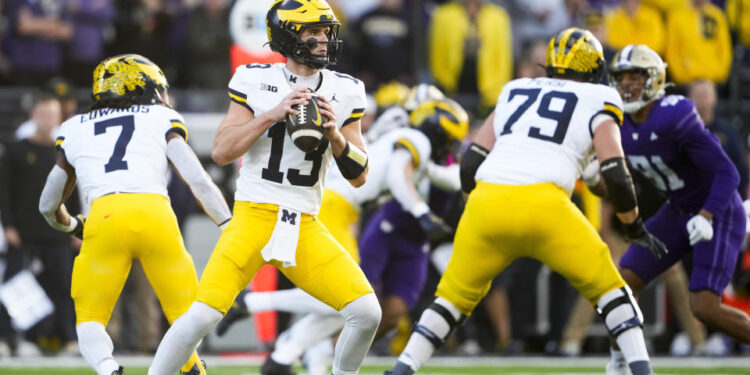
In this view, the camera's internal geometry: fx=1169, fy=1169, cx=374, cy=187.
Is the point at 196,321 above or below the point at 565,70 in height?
below

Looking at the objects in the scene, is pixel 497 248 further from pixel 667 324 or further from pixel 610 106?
pixel 667 324

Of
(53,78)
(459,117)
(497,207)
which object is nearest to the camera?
(497,207)

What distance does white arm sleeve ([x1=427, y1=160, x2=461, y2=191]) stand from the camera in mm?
7645

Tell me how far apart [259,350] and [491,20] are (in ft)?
12.3

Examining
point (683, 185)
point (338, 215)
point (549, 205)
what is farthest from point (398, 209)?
point (549, 205)

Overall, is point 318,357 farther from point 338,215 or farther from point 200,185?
point 200,185

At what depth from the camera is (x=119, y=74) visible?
579 cm

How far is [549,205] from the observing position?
541 cm

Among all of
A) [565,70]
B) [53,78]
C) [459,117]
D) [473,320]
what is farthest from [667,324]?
[53,78]

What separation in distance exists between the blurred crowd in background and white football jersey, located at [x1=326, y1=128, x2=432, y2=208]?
214cm

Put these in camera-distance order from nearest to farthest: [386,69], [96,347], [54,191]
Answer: [96,347] < [54,191] < [386,69]

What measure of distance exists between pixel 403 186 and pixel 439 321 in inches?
58.0

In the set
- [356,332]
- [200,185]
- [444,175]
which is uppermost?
[200,185]

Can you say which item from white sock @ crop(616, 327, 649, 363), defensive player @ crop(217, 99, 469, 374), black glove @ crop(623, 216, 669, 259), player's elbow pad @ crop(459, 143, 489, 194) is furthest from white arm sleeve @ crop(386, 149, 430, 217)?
white sock @ crop(616, 327, 649, 363)
